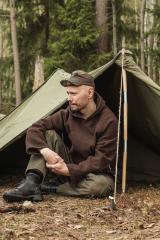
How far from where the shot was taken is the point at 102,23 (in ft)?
46.2

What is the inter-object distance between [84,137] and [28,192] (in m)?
0.85

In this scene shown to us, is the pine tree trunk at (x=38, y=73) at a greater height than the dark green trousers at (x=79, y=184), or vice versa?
the dark green trousers at (x=79, y=184)

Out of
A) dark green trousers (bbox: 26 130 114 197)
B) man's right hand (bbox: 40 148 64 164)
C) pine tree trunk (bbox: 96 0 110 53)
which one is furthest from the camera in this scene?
pine tree trunk (bbox: 96 0 110 53)

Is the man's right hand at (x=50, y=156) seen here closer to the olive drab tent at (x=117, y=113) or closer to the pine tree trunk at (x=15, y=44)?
the olive drab tent at (x=117, y=113)

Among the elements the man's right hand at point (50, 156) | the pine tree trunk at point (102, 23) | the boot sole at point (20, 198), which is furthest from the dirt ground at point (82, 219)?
the pine tree trunk at point (102, 23)

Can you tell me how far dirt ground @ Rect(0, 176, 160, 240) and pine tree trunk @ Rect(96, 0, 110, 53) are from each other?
29.0ft

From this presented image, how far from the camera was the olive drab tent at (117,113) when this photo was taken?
19.5 ft

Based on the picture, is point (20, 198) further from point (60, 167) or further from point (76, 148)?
point (76, 148)

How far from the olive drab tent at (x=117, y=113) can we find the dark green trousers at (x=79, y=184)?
17.2 inches

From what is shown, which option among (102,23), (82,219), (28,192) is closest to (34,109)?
(28,192)

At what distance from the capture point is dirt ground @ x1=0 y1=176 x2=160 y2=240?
160 inches

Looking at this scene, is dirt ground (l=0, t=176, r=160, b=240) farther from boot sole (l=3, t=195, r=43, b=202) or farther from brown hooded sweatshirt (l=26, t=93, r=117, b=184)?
brown hooded sweatshirt (l=26, t=93, r=117, b=184)

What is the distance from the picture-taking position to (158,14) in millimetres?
13367

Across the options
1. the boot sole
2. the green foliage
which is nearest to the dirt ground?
the boot sole
